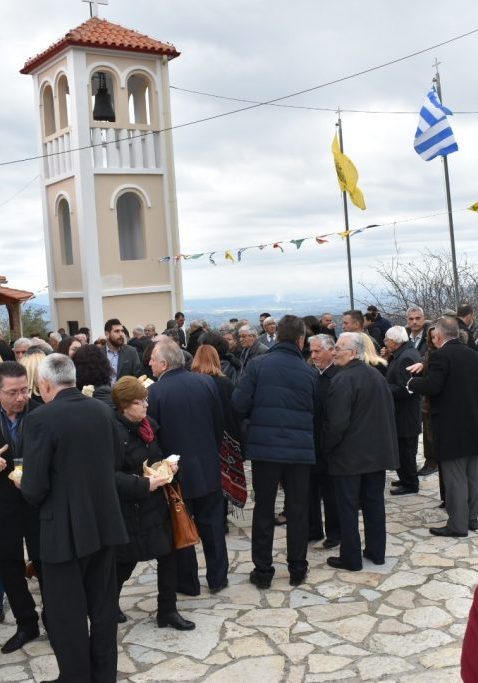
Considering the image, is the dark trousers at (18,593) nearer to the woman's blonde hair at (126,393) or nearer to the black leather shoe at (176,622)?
the black leather shoe at (176,622)

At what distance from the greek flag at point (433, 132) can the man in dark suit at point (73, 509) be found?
10668 millimetres

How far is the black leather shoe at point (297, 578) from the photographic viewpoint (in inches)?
231

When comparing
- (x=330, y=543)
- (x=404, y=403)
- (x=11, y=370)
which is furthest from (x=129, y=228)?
(x=11, y=370)

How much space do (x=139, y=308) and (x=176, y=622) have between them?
16359 mm

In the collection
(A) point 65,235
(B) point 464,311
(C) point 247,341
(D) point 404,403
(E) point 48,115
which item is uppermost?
(E) point 48,115

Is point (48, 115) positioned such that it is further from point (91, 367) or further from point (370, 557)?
point (370, 557)

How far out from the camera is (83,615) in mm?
4059

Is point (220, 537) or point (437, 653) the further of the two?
point (220, 537)

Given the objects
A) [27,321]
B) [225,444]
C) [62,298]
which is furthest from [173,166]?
[225,444]

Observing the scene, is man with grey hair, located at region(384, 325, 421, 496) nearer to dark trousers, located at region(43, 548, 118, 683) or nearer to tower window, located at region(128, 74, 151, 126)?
dark trousers, located at region(43, 548, 118, 683)

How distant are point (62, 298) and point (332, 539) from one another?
16497 mm

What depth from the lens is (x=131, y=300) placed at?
2094 centimetres

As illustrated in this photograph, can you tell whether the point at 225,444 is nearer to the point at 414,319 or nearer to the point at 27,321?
the point at 414,319

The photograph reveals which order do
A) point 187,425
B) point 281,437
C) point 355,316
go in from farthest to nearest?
point 355,316 < point 281,437 < point 187,425
